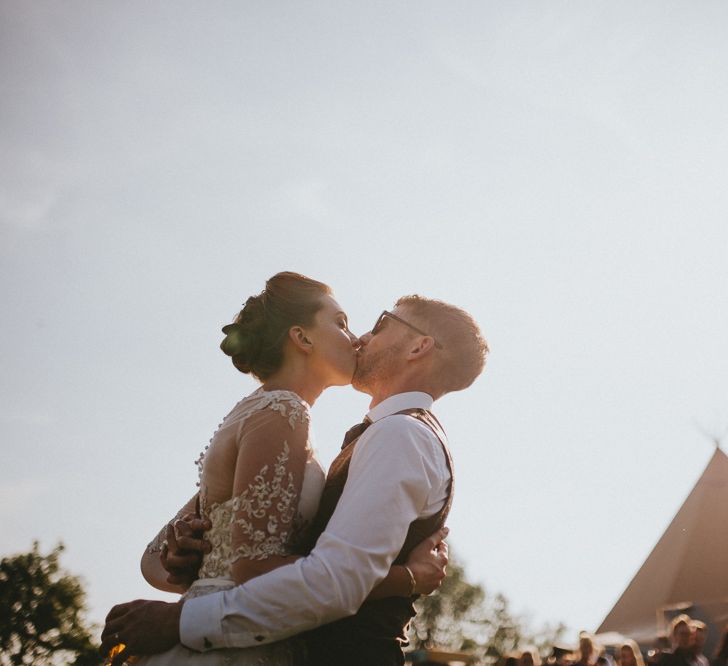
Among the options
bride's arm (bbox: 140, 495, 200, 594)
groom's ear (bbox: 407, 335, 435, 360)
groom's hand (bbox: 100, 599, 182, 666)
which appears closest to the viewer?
groom's hand (bbox: 100, 599, 182, 666)

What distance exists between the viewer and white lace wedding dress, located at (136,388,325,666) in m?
2.62

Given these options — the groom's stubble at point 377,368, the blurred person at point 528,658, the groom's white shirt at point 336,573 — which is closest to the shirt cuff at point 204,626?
the groom's white shirt at point 336,573

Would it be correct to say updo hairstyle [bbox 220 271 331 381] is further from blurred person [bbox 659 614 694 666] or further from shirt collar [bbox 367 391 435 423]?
blurred person [bbox 659 614 694 666]

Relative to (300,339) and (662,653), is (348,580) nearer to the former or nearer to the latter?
(300,339)

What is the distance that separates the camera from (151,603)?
102 inches

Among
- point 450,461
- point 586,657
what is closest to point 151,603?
point 450,461

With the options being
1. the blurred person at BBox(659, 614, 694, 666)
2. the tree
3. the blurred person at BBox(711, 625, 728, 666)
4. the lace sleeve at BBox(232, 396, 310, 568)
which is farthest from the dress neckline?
the tree

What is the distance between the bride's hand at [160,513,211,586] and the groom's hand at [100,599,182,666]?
343 mm

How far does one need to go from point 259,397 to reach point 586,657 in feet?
26.6

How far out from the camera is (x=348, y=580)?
7.82ft

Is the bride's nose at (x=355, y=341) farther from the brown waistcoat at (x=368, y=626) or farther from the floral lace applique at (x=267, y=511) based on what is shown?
the floral lace applique at (x=267, y=511)

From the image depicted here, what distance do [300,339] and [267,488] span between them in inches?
35.3

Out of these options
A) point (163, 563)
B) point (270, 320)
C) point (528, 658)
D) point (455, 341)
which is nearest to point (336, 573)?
point (163, 563)

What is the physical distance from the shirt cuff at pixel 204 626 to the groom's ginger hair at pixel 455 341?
64.4 inches
